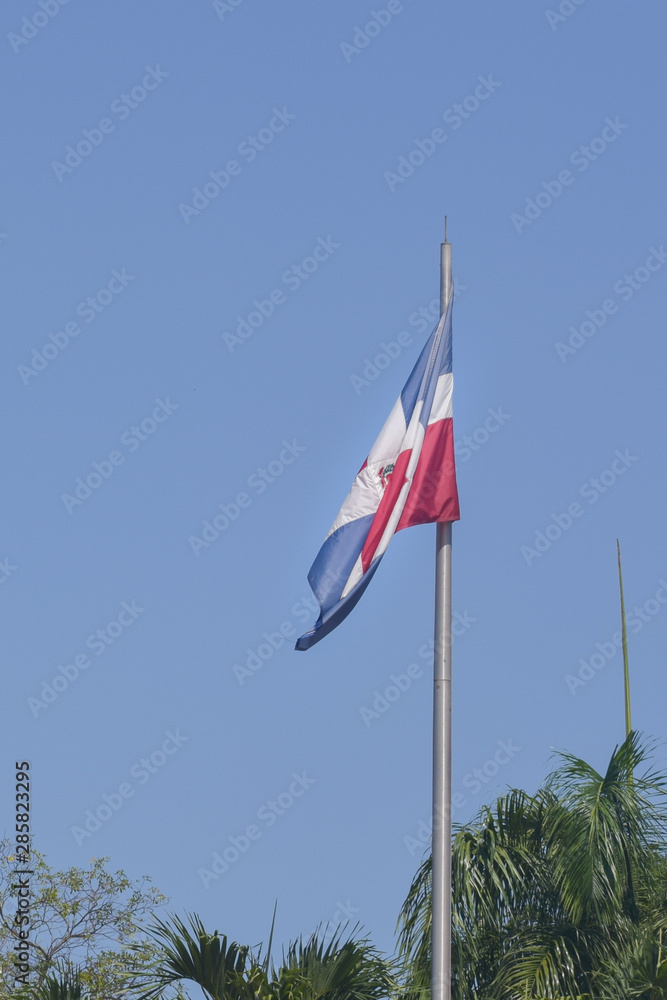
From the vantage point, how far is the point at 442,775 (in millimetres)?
12227

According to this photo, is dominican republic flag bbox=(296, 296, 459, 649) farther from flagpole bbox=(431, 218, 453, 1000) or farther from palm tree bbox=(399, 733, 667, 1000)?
palm tree bbox=(399, 733, 667, 1000)

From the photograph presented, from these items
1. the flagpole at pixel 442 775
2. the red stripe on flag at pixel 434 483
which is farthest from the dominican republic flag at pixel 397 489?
the flagpole at pixel 442 775

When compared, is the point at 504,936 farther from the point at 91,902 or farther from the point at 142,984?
the point at 91,902

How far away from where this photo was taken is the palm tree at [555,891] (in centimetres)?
1523

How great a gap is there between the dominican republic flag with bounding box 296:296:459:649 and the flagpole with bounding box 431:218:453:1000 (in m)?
0.34

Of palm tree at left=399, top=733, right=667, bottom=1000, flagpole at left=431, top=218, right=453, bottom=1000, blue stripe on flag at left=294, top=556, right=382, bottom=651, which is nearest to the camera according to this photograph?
flagpole at left=431, top=218, right=453, bottom=1000

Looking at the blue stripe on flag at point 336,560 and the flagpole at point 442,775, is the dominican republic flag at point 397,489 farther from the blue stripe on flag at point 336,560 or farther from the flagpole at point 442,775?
the flagpole at point 442,775

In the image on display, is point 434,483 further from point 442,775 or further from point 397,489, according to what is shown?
point 442,775

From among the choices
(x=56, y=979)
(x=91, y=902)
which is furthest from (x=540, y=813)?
(x=91, y=902)

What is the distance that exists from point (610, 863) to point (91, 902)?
15090 millimetres

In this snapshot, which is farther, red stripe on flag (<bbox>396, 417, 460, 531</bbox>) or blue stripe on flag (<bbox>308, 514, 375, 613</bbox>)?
red stripe on flag (<bbox>396, 417, 460, 531</bbox>)

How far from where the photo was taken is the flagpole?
11742 mm

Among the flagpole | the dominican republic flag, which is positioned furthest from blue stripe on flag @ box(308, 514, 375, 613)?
the flagpole

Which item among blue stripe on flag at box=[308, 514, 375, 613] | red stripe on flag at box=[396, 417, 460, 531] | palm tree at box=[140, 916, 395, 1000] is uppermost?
red stripe on flag at box=[396, 417, 460, 531]
